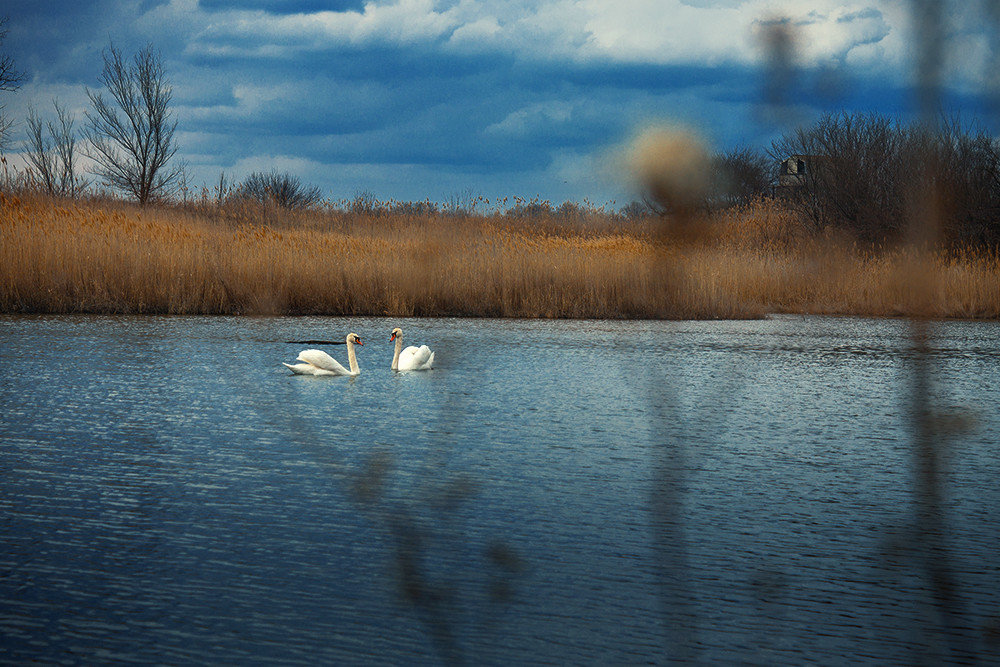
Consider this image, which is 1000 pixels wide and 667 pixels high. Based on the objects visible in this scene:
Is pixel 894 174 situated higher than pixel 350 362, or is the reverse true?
pixel 894 174

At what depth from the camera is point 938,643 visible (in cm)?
238

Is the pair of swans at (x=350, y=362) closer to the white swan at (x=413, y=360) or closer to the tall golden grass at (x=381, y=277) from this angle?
the white swan at (x=413, y=360)

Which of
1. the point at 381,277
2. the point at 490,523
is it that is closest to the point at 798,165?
the point at 490,523

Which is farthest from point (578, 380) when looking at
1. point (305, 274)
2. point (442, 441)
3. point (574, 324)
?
point (305, 274)

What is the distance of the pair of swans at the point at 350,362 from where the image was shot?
7426mm

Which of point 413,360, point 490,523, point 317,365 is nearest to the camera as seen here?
point 490,523

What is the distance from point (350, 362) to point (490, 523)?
4.49 m

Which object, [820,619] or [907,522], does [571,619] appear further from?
[907,522]

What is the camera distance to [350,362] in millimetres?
7762

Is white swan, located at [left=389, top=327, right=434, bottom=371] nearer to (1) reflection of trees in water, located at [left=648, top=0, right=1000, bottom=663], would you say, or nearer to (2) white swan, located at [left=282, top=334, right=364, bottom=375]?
(2) white swan, located at [left=282, top=334, right=364, bottom=375]

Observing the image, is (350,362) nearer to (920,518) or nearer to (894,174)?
(920,518)

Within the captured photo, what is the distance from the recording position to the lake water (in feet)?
7.82

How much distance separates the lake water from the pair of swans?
29cm

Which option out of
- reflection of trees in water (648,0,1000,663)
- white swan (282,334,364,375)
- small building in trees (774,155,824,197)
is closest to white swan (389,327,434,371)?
white swan (282,334,364,375)
